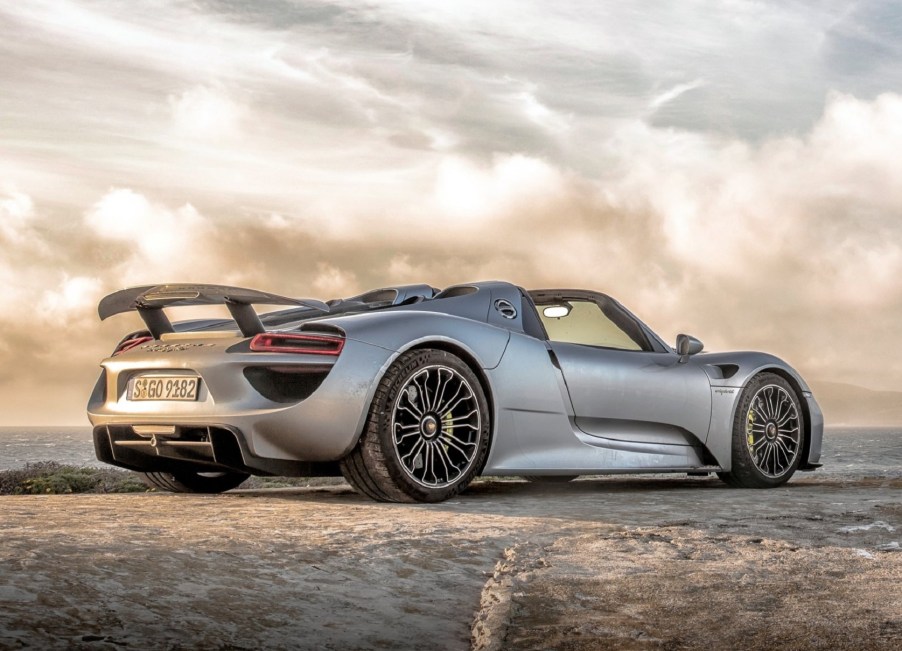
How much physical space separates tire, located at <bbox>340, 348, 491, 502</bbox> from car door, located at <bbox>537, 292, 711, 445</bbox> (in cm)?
83

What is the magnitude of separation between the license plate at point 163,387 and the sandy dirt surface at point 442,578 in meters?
0.71

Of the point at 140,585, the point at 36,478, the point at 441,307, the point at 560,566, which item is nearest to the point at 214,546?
the point at 140,585

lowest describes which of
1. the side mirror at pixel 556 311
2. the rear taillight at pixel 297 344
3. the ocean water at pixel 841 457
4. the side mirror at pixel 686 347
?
the ocean water at pixel 841 457

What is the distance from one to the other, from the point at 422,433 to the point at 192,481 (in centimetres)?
212

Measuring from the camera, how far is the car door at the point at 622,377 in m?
6.29

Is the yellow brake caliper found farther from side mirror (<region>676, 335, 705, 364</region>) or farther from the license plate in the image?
the license plate

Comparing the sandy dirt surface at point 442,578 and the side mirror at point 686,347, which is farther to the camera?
the side mirror at point 686,347

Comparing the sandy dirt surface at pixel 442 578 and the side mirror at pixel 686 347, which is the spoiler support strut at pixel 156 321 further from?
the side mirror at pixel 686 347

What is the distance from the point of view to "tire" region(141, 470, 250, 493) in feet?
22.1

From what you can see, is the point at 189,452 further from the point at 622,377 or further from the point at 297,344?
the point at 622,377

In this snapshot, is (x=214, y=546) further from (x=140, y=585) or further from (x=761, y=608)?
(x=761, y=608)

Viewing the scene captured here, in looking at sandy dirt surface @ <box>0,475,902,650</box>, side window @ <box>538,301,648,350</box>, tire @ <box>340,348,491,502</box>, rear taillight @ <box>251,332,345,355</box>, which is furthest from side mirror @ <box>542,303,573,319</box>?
sandy dirt surface @ <box>0,475,902,650</box>

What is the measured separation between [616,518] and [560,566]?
111 cm

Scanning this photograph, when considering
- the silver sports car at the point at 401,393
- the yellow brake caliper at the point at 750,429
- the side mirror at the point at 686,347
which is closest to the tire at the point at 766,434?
the yellow brake caliper at the point at 750,429
